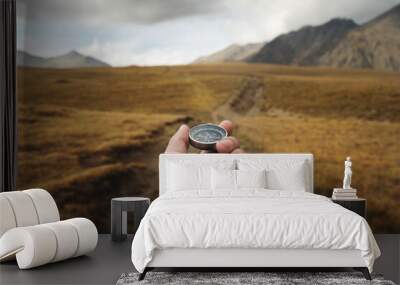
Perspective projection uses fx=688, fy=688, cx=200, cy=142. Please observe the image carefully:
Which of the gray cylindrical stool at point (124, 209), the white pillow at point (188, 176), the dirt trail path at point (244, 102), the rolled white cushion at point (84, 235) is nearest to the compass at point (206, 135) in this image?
the white pillow at point (188, 176)

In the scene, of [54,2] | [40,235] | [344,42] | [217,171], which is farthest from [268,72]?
[40,235]

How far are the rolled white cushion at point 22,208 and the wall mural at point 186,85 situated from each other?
2105 millimetres

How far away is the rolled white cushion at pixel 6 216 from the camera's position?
5.75 m

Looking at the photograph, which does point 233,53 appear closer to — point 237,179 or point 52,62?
point 237,179

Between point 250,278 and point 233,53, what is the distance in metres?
3.72

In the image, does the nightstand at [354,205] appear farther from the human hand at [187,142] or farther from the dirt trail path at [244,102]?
the dirt trail path at [244,102]

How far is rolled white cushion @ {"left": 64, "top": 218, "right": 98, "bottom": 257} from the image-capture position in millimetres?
5992

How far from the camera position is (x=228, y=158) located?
24.5 feet

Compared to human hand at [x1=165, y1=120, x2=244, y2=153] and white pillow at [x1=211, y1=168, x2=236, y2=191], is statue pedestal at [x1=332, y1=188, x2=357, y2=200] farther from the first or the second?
human hand at [x1=165, y1=120, x2=244, y2=153]

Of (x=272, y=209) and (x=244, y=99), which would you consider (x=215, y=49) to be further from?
(x=272, y=209)

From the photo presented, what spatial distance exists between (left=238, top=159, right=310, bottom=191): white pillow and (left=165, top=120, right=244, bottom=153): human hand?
368mm

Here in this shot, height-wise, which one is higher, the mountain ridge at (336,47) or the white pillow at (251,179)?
the mountain ridge at (336,47)

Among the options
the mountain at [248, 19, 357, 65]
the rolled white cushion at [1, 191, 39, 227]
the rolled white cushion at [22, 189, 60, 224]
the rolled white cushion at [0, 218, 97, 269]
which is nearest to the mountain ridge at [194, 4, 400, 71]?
the mountain at [248, 19, 357, 65]

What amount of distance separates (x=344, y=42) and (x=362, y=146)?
127 cm
